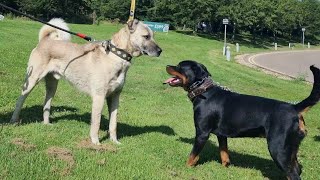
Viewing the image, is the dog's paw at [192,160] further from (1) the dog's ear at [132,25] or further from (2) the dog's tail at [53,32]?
(2) the dog's tail at [53,32]

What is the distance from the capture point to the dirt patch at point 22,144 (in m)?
6.18

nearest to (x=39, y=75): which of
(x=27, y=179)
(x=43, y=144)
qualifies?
(x=43, y=144)

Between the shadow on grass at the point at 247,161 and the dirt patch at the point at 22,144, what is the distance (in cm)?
267

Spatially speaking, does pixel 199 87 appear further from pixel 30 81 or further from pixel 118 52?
pixel 30 81

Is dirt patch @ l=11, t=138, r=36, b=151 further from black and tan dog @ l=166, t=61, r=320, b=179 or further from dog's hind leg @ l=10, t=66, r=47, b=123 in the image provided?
black and tan dog @ l=166, t=61, r=320, b=179

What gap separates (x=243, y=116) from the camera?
248 inches

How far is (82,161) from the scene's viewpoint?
235 inches

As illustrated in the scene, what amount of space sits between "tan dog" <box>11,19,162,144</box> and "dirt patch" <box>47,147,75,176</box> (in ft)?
2.89

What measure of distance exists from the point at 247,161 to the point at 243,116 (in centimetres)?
151

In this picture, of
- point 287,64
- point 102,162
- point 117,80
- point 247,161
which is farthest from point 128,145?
point 287,64

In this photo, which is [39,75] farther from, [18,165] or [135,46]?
[18,165]

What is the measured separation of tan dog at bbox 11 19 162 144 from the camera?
706 cm

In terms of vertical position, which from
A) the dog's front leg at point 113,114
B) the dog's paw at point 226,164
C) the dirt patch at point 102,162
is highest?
the dog's front leg at point 113,114

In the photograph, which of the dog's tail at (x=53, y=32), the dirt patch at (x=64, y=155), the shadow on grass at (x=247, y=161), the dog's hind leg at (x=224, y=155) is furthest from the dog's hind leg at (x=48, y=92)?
the dog's hind leg at (x=224, y=155)
